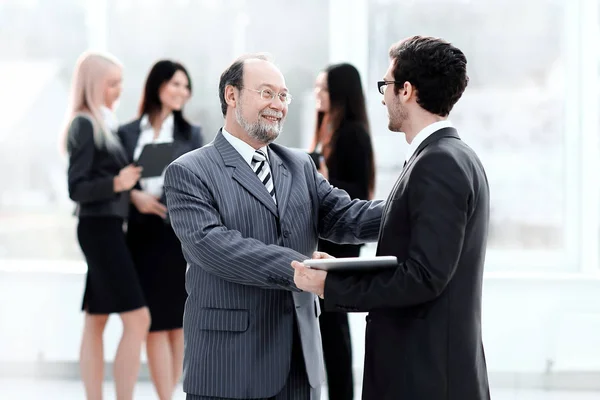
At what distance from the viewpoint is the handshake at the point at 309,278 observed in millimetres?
1916

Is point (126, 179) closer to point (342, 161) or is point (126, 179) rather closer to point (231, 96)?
point (342, 161)

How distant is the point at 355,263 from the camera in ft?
5.88

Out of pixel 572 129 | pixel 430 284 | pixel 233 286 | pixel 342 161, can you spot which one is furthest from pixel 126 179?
pixel 572 129

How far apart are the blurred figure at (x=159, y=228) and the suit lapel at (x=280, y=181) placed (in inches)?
65.4

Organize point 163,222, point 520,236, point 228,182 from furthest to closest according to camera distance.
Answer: point 520,236
point 163,222
point 228,182

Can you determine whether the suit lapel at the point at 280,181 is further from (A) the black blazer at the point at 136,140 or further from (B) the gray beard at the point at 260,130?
(A) the black blazer at the point at 136,140

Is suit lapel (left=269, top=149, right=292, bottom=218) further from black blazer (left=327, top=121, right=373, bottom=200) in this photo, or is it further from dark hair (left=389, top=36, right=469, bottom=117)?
black blazer (left=327, top=121, right=373, bottom=200)

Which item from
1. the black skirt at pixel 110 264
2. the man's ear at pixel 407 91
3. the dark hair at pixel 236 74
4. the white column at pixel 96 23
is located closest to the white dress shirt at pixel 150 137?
the black skirt at pixel 110 264

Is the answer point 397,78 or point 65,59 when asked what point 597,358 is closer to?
point 397,78

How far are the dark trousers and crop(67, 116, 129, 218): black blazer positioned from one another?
1007 millimetres

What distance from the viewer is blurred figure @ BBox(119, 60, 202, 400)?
12.8 ft

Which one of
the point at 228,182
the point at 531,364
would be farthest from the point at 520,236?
the point at 228,182

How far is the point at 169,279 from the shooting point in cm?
395

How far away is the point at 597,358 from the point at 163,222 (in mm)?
2579
